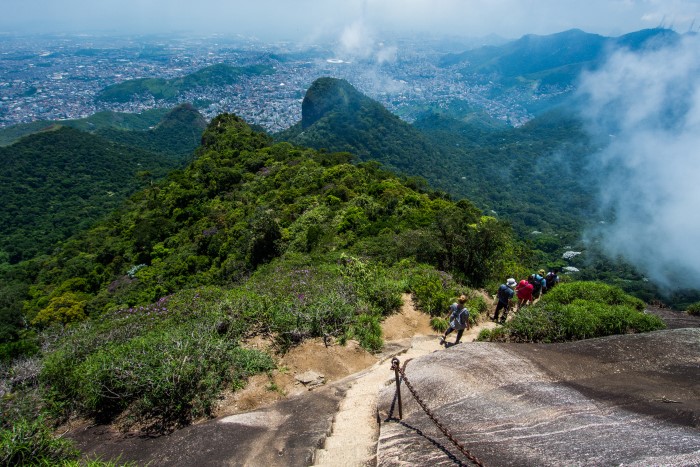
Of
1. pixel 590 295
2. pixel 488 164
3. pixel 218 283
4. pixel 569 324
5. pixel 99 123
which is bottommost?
pixel 218 283

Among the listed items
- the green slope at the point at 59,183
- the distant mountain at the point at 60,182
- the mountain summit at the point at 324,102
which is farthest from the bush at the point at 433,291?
the mountain summit at the point at 324,102

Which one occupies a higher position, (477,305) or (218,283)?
(477,305)

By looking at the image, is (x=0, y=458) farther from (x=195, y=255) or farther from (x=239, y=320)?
(x=195, y=255)

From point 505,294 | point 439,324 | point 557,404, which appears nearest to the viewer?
point 557,404

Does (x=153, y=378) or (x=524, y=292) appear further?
(x=524, y=292)

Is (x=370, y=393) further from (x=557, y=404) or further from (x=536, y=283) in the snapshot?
(x=536, y=283)

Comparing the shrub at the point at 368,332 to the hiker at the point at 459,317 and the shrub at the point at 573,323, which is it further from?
the shrub at the point at 573,323

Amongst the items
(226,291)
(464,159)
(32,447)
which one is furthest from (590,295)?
(464,159)

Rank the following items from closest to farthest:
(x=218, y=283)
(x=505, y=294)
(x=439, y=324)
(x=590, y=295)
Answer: (x=439, y=324)
(x=505, y=294)
(x=590, y=295)
(x=218, y=283)

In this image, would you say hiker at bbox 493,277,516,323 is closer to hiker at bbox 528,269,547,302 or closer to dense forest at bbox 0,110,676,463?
dense forest at bbox 0,110,676,463
